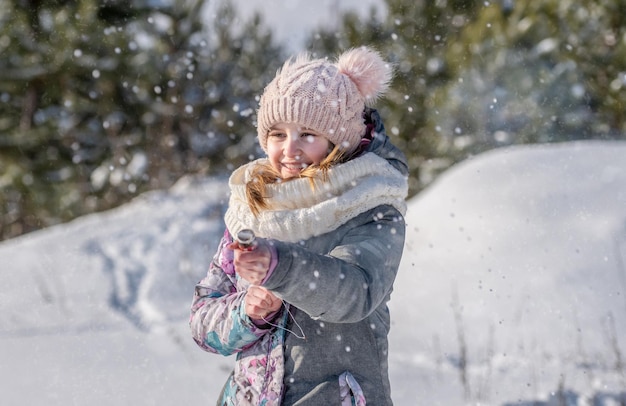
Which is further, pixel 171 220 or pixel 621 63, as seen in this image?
pixel 621 63

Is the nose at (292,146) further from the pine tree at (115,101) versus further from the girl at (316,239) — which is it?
the pine tree at (115,101)

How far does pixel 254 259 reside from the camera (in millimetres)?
1202

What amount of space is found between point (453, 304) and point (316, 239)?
11.2 feet

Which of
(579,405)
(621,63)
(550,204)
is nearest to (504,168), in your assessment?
(550,204)

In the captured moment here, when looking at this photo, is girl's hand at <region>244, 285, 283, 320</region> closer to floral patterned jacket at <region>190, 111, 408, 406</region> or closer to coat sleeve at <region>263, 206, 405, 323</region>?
floral patterned jacket at <region>190, 111, 408, 406</region>

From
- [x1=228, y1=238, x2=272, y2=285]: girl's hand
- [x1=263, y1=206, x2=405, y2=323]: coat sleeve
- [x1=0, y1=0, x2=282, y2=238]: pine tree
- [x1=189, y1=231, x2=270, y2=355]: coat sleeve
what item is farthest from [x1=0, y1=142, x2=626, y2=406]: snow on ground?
[x1=0, y1=0, x2=282, y2=238]: pine tree

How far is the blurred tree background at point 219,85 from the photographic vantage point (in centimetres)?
1216

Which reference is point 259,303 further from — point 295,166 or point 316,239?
point 295,166

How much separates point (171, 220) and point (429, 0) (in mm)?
7641

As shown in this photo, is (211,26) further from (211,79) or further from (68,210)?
(68,210)

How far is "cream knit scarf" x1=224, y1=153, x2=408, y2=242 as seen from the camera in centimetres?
167

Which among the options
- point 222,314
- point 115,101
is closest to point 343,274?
point 222,314

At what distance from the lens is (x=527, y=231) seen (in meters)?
5.29

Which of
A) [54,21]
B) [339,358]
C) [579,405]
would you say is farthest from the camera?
[54,21]
